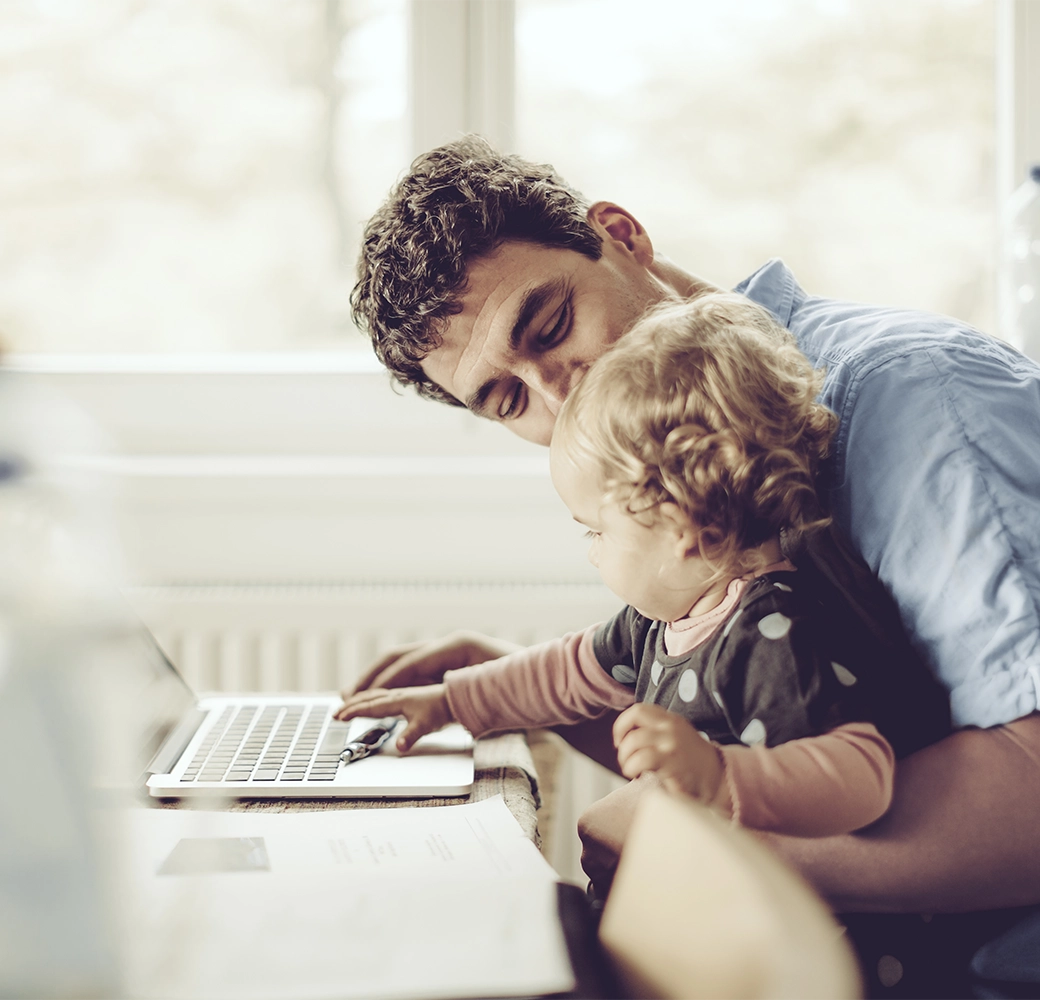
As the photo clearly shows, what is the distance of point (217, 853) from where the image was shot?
66 centimetres

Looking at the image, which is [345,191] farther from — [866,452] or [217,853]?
[217,853]

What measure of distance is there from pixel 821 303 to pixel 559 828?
3.53 feet

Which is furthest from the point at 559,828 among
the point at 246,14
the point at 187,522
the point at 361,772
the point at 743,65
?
the point at 246,14

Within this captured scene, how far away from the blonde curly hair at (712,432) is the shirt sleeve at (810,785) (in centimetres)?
18

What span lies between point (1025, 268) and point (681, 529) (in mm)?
1063

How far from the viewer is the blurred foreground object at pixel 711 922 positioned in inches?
13.9

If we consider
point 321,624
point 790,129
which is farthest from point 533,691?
point 790,129

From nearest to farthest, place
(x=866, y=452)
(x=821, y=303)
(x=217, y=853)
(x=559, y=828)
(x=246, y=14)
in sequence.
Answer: (x=217, y=853) → (x=866, y=452) → (x=821, y=303) → (x=559, y=828) → (x=246, y=14)

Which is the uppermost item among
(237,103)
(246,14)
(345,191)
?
(246,14)

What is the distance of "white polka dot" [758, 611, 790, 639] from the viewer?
2.40 feet

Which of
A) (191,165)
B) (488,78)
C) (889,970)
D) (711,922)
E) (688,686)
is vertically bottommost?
(889,970)

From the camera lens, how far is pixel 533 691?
1.05 metres

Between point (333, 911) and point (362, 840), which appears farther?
point (362, 840)

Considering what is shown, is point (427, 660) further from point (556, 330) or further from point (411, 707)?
point (556, 330)
